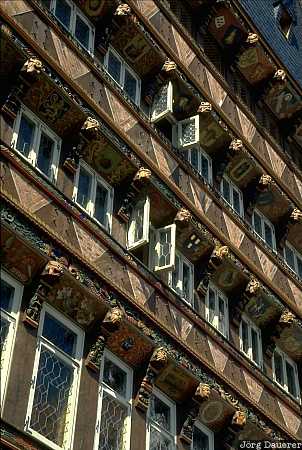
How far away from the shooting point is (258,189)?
1853cm

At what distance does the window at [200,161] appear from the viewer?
16.9 m

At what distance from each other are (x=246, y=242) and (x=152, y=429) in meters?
5.80

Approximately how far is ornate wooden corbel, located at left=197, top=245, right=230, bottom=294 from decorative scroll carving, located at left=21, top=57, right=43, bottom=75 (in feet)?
16.1

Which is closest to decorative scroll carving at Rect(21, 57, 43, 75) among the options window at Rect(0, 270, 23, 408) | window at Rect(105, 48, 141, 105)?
window at Rect(105, 48, 141, 105)

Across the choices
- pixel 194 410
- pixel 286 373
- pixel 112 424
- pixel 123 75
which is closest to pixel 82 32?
pixel 123 75

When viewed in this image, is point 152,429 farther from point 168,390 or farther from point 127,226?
point 127,226

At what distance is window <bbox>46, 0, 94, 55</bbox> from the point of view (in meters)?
14.8

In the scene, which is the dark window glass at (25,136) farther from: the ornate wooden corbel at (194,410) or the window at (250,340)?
the window at (250,340)

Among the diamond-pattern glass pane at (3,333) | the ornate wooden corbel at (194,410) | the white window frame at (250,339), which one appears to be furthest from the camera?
the white window frame at (250,339)

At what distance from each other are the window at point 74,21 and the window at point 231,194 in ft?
13.8

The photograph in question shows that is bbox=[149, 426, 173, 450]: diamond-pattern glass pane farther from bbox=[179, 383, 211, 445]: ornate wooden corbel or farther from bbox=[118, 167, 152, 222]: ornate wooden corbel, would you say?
bbox=[118, 167, 152, 222]: ornate wooden corbel

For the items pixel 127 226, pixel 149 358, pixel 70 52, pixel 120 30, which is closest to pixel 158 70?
pixel 120 30

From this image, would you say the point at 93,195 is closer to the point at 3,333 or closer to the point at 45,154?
the point at 45,154

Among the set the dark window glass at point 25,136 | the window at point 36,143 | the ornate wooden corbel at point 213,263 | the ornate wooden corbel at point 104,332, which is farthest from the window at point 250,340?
the dark window glass at point 25,136
